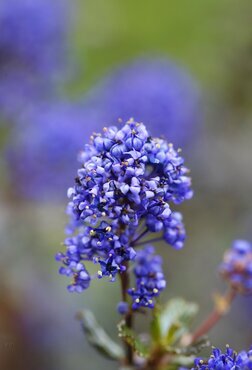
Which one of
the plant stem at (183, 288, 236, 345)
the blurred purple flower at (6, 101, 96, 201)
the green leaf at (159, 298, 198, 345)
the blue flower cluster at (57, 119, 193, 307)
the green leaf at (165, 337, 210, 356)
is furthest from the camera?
the blurred purple flower at (6, 101, 96, 201)

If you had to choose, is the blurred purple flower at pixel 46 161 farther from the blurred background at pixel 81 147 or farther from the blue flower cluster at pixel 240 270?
the blue flower cluster at pixel 240 270

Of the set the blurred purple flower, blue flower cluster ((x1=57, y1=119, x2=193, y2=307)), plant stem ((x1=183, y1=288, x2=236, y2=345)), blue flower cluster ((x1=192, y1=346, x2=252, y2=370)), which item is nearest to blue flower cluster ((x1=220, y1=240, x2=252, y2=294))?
plant stem ((x1=183, y1=288, x2=236, y2=345))

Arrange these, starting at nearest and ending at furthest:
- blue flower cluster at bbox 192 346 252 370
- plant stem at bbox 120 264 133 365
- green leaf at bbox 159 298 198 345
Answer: blue flower cluster at bbox 192 346 252 370 → plant stem at bbox 120 264 133 365 → green leaf at bbox 159 298 198 345

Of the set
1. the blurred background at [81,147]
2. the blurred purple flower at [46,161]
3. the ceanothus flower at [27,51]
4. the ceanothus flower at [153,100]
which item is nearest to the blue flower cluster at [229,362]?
the blurred background at [81,147]

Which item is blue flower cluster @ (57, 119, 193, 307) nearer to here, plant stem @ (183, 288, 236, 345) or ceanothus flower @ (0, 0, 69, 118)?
plant stem @ (183, 288, 236, 345)

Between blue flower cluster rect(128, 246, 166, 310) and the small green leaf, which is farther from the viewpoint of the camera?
the small green leaf

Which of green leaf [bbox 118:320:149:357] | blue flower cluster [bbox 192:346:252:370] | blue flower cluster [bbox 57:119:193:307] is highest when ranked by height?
blue flower cluster [bbox 57:119:193:307]

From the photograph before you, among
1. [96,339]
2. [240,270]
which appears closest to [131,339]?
[96,339]
